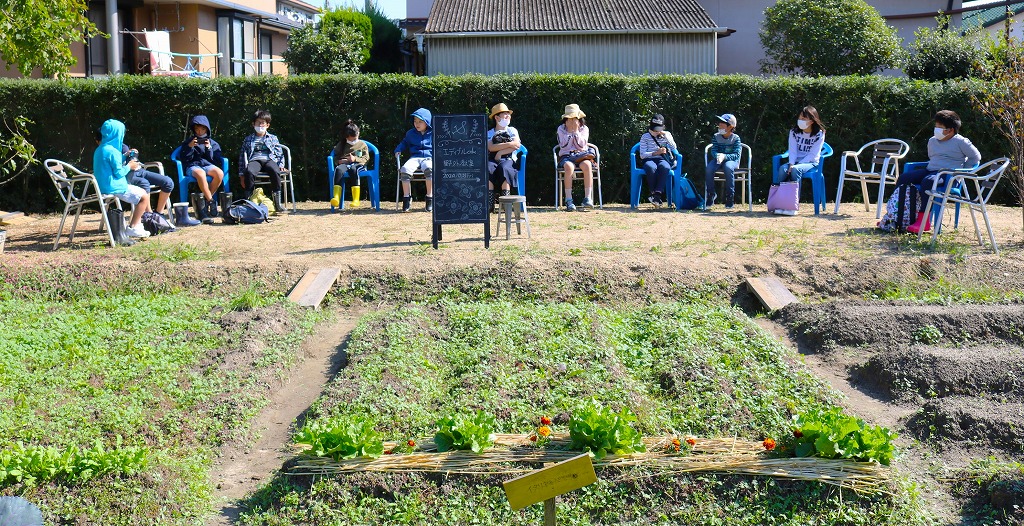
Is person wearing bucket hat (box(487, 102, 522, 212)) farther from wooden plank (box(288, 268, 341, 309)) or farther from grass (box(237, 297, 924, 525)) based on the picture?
grass (box(237, 297, 924, 525))

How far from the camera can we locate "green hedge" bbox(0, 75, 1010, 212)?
517 inches

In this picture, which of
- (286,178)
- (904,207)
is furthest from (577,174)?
(904,207)

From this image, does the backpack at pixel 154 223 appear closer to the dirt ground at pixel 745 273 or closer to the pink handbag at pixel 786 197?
the dirt ground at pixel 745 273

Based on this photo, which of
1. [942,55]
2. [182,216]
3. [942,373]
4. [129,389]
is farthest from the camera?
[942,55]

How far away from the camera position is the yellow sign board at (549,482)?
3.13 m

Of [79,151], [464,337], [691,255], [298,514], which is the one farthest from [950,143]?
[79,151]

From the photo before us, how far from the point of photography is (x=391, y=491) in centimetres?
411

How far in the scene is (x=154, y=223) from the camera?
1042 cm

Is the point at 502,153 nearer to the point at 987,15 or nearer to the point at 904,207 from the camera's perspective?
the point at 904,207

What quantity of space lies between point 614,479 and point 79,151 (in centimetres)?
1113

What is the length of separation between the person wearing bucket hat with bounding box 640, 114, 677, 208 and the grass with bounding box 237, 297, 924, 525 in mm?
5182

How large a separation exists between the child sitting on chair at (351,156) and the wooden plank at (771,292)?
6.21 m

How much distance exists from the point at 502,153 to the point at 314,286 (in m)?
4.74

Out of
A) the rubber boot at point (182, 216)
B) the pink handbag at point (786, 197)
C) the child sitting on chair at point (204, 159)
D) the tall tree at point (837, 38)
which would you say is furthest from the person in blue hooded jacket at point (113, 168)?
the tall tree at point (837, 38)
